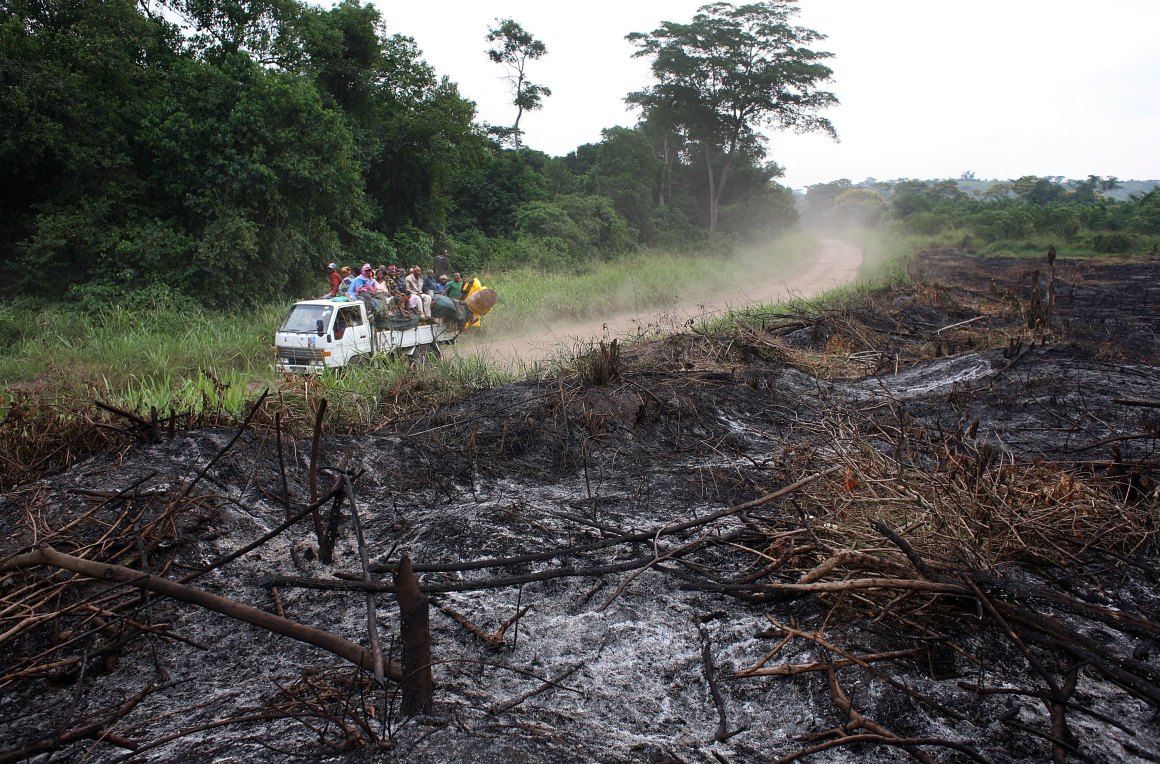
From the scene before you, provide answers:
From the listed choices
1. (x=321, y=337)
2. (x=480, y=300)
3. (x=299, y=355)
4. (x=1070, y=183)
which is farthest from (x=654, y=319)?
(x=1070, y=183)

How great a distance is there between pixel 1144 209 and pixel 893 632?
38559 millimetres

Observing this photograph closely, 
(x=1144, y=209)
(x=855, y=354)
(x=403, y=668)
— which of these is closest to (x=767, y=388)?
(x=855, y=354)

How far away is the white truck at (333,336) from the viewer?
914 centimetres

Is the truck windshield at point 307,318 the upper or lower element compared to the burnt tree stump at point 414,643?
upper

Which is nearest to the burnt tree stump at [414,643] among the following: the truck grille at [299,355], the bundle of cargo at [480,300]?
the truck grille at [299,355]

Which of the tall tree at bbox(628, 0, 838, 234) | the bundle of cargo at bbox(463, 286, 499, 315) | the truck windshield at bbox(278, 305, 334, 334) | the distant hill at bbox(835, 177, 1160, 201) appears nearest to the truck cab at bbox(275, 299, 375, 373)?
the truck windshield at bbox(278, 305, 334, 334)

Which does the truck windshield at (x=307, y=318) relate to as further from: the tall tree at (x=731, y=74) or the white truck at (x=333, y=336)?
the tall tree at (x=731, y=74)

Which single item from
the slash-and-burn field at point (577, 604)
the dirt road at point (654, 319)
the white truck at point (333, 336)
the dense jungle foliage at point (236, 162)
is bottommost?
the slash-and-burn field at point (577, 604)

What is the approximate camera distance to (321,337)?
360 inches

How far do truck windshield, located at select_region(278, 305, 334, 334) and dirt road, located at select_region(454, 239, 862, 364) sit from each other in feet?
6.76

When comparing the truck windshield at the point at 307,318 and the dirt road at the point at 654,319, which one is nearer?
the truck windshield at the point at 307,318

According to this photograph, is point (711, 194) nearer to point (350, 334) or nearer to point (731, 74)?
point (731, 74)

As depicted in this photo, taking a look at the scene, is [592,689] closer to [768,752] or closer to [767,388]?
[768,752]

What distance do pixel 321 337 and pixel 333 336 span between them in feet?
0.58
